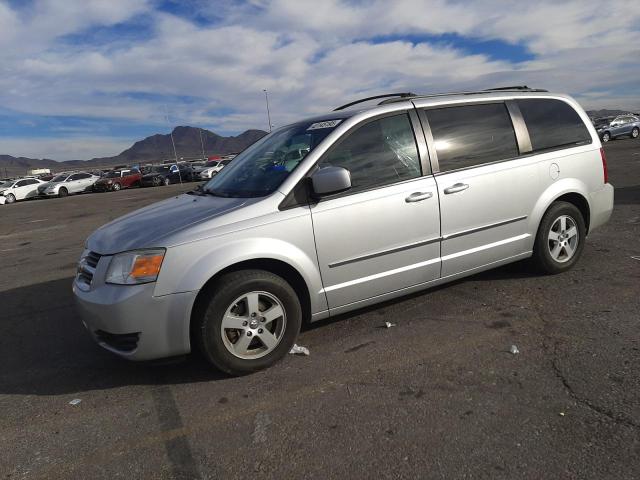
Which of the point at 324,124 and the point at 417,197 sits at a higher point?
the point at 324,124

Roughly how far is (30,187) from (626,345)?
119ft

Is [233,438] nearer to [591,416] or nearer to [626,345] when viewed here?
[591,416]

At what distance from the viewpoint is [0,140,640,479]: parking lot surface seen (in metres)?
2.37

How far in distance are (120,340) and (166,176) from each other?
3674 cm

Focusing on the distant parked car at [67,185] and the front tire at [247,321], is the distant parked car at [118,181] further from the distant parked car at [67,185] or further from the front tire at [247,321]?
the front tire at [247,321]

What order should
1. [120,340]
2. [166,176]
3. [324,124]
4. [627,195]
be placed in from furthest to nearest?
[166,176] → [627,195] → [324,124] → [120,340]

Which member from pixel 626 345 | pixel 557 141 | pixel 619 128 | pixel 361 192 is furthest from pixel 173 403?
pixel 619 128

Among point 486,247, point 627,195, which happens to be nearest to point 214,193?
point 486,247

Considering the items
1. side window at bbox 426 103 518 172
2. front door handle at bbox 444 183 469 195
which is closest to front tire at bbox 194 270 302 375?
front door handle at bbox 444 183 469 195

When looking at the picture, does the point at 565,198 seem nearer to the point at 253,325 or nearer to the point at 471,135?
the point at 471,135

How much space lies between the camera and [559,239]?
4.73 metres

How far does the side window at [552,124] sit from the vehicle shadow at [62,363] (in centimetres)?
358

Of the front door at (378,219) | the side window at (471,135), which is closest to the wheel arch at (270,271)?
the front door at (378,219)

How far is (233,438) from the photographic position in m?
2.63
